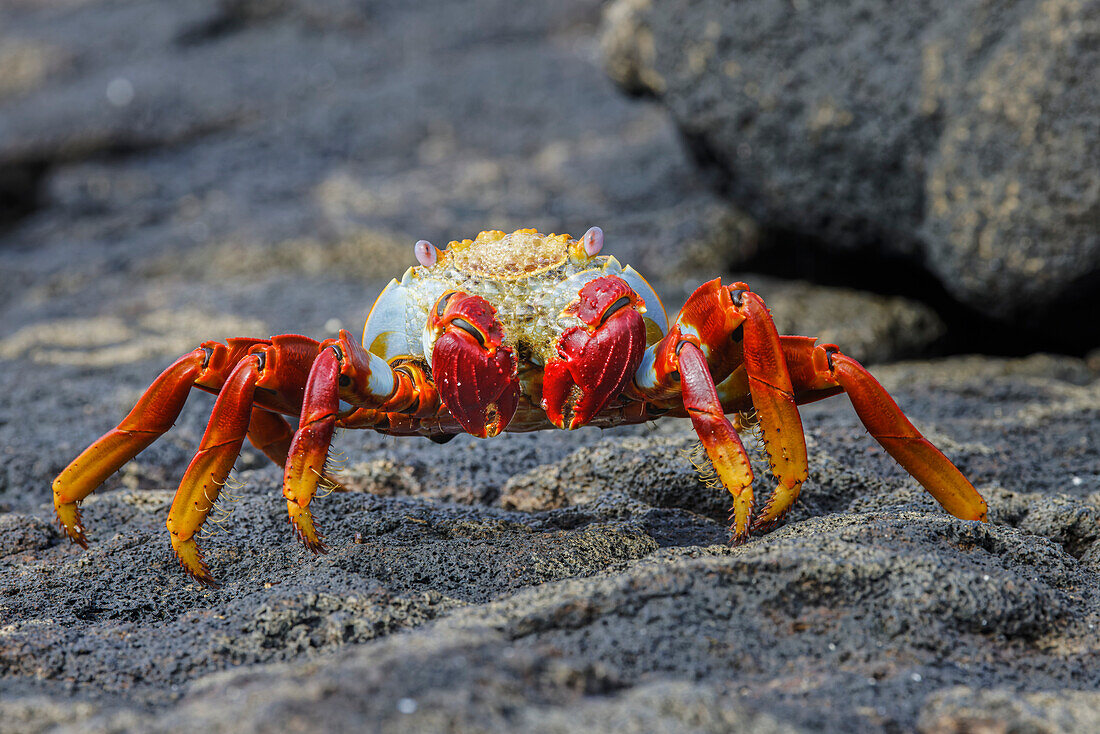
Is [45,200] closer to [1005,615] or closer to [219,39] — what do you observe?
[219,39]

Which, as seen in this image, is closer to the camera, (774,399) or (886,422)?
(774,399)

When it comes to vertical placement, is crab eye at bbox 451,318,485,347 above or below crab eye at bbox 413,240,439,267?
below

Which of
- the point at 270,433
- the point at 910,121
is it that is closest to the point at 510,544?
the point at 270,433

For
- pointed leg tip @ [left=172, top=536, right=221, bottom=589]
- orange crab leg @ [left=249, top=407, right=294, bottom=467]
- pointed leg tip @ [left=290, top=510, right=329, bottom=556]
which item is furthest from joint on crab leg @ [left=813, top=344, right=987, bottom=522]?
pointed leg tip @ [left=172, top=536, right=221, bottom=589]

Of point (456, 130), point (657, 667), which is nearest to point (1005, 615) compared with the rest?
point (657, 667)

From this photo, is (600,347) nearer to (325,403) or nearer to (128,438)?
(325,403)

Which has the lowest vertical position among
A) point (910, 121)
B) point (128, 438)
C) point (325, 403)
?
point (128, 438)

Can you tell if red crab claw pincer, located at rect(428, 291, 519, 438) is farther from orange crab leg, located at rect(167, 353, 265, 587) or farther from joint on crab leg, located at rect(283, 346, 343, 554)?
orange crab leg, located at rect(167, 353, 265, 587)

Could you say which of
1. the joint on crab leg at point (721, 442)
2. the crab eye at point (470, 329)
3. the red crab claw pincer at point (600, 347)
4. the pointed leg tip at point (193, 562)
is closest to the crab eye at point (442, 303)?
the crab eye at point (470, 329)
